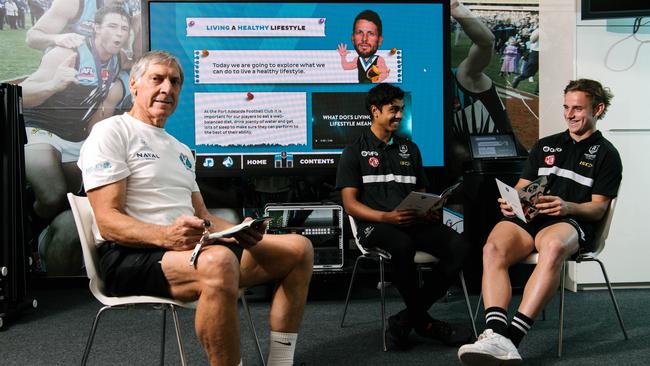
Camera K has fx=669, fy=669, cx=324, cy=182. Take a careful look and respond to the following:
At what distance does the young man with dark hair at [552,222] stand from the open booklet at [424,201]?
0.27m

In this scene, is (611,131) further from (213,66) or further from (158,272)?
(158,272)

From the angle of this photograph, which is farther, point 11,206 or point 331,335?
point 11,206

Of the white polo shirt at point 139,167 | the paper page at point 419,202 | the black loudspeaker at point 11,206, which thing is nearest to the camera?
the white polo shirt at point 139,167

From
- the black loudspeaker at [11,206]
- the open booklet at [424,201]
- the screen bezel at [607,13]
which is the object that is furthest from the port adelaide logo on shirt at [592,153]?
the black loudspeaker at [11,206]

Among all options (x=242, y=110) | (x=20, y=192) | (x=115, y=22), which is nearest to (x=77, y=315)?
(x=20, y=192)

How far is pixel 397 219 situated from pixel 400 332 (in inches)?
19.9

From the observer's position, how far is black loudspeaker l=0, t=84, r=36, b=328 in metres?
3.53

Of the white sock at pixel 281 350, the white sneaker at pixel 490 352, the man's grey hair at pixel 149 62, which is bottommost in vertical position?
the white sneaker at pixel 490 352

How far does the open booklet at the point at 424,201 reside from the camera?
9.34 feet

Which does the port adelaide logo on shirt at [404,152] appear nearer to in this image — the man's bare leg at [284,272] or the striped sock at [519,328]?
the striped sock at [519,328]

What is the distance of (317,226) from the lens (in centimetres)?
397

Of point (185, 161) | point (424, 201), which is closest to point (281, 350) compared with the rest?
point (185, 161)

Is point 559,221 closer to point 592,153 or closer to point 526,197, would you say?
point 526,197

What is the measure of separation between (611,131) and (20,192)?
3500 millimetres
